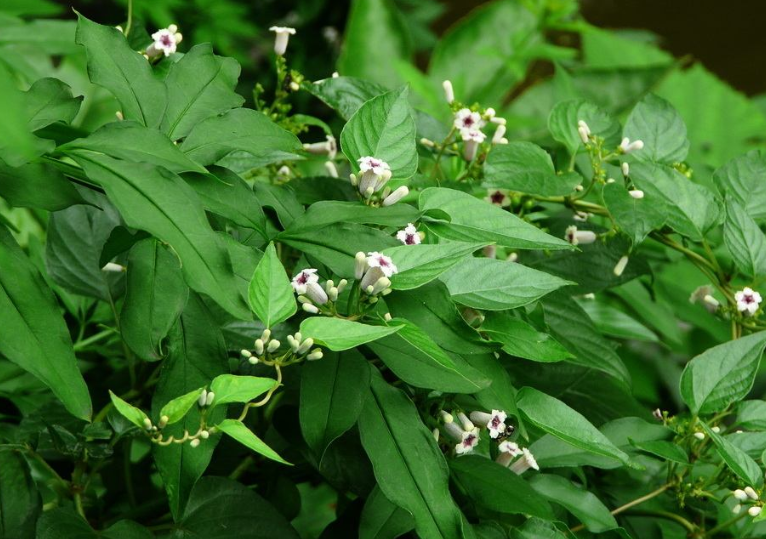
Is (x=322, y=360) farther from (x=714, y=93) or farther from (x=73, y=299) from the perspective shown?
(x=714, y=93)

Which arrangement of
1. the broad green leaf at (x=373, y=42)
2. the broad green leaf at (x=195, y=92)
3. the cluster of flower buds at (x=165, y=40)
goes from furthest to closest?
the broad green leaf at (x=373, y=42) → the cluster of flower buds at (x=165, y=40) → the broad green leaf at (x=195, y=92)

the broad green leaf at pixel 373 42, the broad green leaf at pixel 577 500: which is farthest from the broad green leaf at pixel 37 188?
the broad green leaf at pixel 373 42

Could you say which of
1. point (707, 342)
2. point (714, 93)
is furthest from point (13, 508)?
point (714, 93)

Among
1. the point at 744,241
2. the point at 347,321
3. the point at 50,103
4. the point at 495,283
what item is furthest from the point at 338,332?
the point at 744,241

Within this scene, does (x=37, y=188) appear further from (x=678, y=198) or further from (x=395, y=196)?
(x=678, y=198)

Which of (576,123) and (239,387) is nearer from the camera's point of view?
(239,387)

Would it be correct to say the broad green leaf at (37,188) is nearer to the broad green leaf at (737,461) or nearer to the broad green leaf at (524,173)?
the broad green leaf at (524,173)
